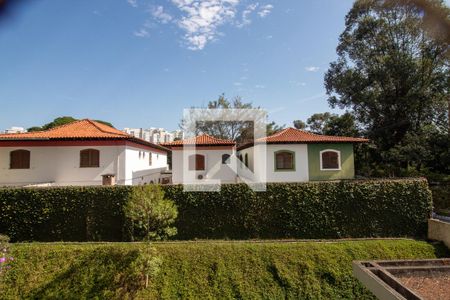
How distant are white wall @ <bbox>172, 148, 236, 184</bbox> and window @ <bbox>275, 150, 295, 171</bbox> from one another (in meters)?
3.07

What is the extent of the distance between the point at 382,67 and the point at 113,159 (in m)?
23.6


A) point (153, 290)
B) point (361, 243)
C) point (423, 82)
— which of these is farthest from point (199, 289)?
point (423, 82)

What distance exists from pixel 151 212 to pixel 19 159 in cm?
1122

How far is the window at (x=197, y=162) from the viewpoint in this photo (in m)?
15.6

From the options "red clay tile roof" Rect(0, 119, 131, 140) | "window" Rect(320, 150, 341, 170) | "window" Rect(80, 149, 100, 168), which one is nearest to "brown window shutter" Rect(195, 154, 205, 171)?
"red clay tile roof" Rect(0, 119, 131, 140)

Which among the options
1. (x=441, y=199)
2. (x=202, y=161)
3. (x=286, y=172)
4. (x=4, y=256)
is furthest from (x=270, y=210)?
(x=441, y=199)

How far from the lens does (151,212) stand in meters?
8.57

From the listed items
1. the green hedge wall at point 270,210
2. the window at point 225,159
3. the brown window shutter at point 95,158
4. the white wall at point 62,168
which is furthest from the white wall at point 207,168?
the green hedge wall at point 270,210

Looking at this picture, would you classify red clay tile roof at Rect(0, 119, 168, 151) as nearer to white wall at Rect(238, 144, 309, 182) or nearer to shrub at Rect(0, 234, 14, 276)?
shrub at Rect(0, 234, 14, 276)

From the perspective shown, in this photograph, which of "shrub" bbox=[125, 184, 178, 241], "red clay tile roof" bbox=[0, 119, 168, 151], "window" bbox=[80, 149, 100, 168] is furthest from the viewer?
"window" bbox=[80, 149, 100, 168]

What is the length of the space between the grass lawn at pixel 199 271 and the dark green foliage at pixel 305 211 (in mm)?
1003

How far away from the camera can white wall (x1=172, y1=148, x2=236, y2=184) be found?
15.3 meters

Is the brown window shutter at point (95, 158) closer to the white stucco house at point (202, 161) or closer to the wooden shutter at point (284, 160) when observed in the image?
the white stucco house at point (202, 161)

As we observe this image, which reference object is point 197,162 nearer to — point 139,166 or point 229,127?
point 139,166
